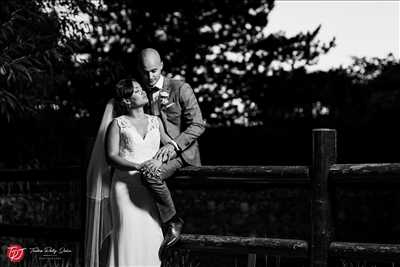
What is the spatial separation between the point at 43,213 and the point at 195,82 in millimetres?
10765

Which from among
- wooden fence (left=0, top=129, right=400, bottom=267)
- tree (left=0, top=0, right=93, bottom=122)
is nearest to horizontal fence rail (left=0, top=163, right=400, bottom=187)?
wooden fence (left=0, top=129, right=400, bottom=267)

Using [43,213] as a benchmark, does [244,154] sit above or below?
above

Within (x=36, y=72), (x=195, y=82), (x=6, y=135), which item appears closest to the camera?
(x=36, y=72)

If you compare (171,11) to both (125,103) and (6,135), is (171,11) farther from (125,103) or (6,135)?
(125,103)

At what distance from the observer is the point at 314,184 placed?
5711 millimetres

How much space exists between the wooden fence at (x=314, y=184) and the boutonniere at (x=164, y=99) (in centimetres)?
58

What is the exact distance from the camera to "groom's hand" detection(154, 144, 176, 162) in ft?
20.0

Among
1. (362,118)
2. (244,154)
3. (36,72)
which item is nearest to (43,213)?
(36,72)

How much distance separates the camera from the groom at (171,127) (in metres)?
6.04

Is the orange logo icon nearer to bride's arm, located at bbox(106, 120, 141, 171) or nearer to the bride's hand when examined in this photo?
bride's arm, located at bbox(106, 120, 141, 171)

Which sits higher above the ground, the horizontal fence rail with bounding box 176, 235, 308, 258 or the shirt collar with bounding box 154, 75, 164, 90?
the shirt collar with bounding box 154, 75, 164, 90

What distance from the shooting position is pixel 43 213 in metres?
14.3

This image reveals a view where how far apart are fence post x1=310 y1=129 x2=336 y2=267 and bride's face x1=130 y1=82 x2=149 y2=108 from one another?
1.44 metres

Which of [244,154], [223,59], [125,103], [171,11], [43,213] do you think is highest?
[171,11]
